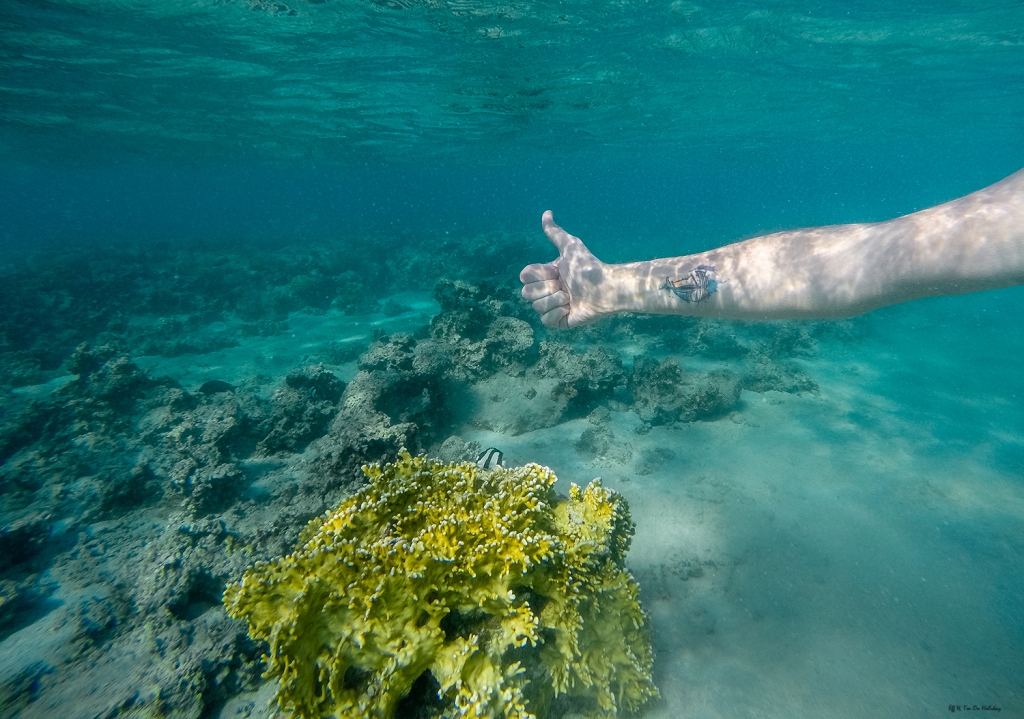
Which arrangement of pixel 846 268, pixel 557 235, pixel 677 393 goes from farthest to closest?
pixel 677 393 < pixel 557 235 < pixel 846 268

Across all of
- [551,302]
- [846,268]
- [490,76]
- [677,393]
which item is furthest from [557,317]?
[490,76]

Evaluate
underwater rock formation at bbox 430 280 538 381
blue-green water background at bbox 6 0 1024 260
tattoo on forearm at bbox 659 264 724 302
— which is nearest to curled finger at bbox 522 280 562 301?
tattoo on forearm at bbox 659 264 724 302

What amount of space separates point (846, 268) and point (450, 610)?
3344mm

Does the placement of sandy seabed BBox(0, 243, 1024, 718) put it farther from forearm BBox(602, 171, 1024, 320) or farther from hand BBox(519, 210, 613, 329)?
forearm BBox(602, 171, 1024, 320)

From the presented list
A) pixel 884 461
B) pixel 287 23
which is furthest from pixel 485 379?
pixel 287 23

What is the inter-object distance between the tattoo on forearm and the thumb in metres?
1.14

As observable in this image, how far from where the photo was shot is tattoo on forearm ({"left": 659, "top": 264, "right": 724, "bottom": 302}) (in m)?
3.39

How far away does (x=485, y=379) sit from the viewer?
8.81m

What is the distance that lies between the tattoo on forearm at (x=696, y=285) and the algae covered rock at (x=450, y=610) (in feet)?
5.98

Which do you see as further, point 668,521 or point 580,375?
point 580,375

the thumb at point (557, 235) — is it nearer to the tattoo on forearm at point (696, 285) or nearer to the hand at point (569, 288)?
the hand at point (569, 288)

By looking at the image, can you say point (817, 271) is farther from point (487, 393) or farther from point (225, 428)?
point (225, 428)

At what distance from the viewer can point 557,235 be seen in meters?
4.42

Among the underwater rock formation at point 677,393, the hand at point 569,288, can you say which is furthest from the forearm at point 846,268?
the underwater rock formation at point 677,393
